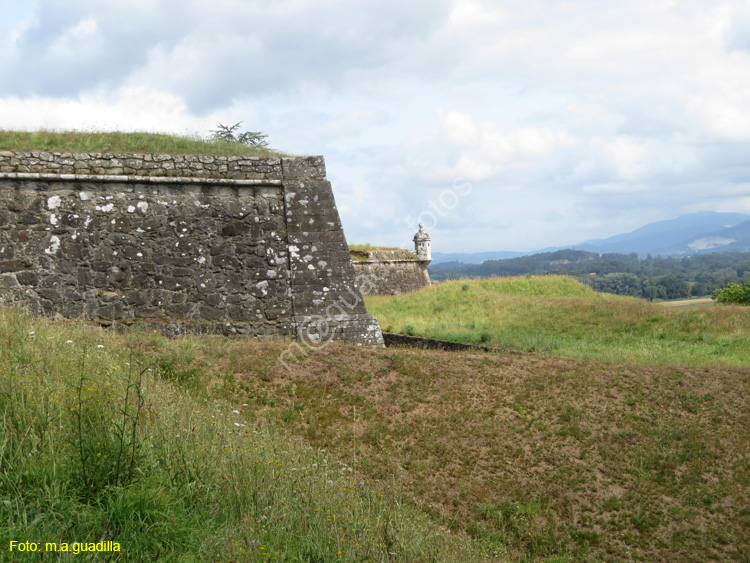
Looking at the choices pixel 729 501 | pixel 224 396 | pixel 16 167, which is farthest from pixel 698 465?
pixel 16 167

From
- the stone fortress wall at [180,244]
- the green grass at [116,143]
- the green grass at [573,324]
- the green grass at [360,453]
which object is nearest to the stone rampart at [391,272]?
the green grass at [573,324]

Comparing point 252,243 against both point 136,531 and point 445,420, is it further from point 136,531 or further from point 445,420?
point 136,531

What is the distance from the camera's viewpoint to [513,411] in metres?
10.0

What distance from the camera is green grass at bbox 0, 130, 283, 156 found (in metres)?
13.3

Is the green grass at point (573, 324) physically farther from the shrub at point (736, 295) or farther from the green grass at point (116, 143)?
the green grass at point (116, 143)

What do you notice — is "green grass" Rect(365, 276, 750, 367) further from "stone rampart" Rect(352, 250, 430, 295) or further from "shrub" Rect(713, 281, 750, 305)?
"shrub" Rect(713, 281, 750, 305)

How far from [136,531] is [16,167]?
11.2 metres

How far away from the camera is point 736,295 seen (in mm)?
26328

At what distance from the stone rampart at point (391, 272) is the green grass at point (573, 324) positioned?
457 cm

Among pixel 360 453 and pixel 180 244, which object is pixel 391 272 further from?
pixel 360 453

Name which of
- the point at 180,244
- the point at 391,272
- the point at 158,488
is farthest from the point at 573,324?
the point at 158,488

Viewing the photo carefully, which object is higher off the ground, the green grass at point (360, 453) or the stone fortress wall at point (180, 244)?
the stone fortress wall at point (180, 244)

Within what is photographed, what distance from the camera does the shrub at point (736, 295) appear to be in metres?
25.5

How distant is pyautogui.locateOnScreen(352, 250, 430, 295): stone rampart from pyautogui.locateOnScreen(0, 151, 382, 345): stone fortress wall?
16806 mm
